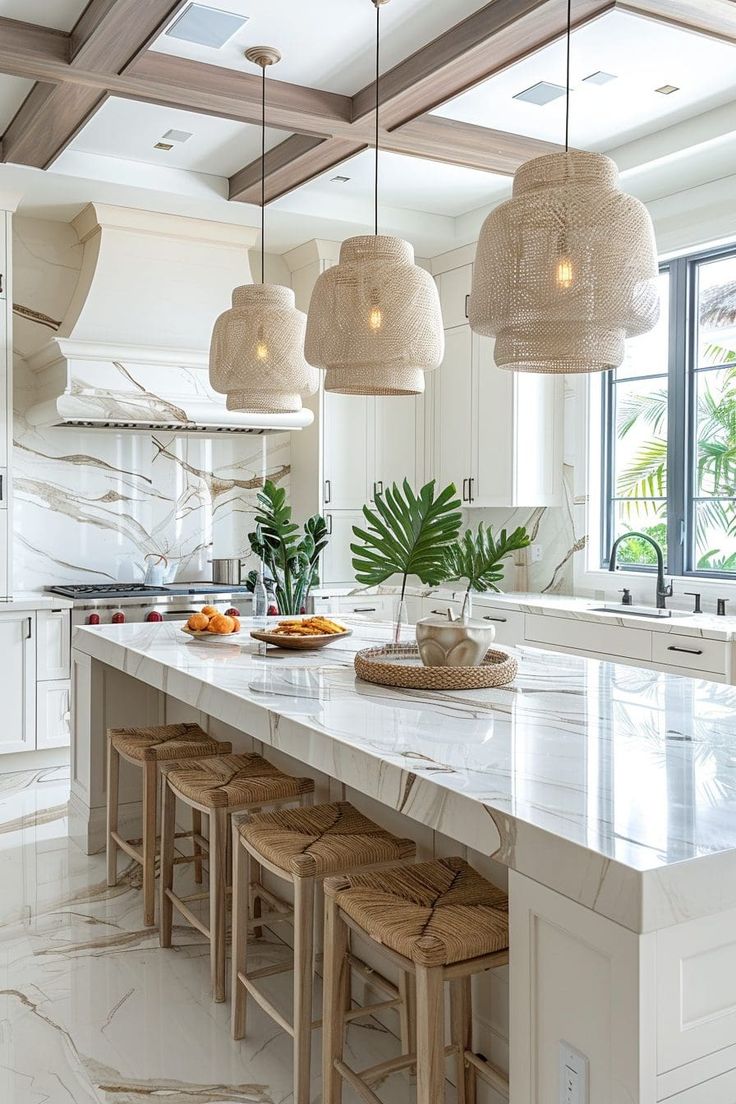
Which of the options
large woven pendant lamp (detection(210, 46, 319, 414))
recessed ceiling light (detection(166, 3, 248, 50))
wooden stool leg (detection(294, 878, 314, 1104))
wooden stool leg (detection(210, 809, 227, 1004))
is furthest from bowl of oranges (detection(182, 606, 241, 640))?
recessed ceiling light (detection(166, 3, 248, 50))

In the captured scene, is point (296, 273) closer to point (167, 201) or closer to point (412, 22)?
point (167, 201)

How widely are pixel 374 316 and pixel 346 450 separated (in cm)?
320

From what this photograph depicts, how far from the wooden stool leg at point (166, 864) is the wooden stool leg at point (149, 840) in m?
0.10

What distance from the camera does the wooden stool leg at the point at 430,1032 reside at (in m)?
1.66

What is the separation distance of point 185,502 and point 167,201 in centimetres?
170

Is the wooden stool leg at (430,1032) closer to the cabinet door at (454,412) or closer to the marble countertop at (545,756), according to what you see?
the marble countertop at (545,756)

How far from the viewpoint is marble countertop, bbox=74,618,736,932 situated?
1339mm

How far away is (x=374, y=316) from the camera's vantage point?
2.74 metres

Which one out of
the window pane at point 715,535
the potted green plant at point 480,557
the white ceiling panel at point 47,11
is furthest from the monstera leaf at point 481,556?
the white ceiling panel at point 47,11

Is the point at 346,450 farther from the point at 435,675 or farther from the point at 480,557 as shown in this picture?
the point at 435,675

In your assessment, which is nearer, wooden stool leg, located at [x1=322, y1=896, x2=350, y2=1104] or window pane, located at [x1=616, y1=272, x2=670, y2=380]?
wooden stool leg, located at [x1=322, y1=896, x2=350, y2=1104]

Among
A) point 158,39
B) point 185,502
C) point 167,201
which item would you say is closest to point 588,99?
point 158,39

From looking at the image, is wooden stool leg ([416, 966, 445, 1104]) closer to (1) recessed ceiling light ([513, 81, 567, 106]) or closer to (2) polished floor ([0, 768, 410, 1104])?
(2) polished floor ([0, 768, 410, 1104])

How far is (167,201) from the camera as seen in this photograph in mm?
5020
